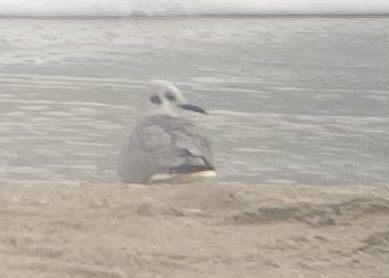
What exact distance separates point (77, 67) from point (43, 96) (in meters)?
0.40

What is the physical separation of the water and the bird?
17cm

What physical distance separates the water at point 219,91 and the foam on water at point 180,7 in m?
0.07

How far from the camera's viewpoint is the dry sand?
4.01 ft

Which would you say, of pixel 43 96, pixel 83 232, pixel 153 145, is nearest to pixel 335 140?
pixel 153 145

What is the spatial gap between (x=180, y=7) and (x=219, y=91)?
1.33m

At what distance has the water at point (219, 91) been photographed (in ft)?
7.93

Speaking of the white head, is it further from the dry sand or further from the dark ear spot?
the dry sand

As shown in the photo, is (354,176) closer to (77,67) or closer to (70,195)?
(70,195)

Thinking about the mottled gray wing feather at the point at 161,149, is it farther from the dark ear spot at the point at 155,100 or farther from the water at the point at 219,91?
the dark ear spot at the point at 155,100

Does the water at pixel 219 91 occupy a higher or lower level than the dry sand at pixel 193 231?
higher

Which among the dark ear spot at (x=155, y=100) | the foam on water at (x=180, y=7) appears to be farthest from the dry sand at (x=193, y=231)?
the foam on water at (x=180, y=7)

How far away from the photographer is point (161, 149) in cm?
206

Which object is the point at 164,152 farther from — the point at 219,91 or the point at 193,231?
the point at 219,91

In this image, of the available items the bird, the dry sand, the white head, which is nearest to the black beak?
the white head
